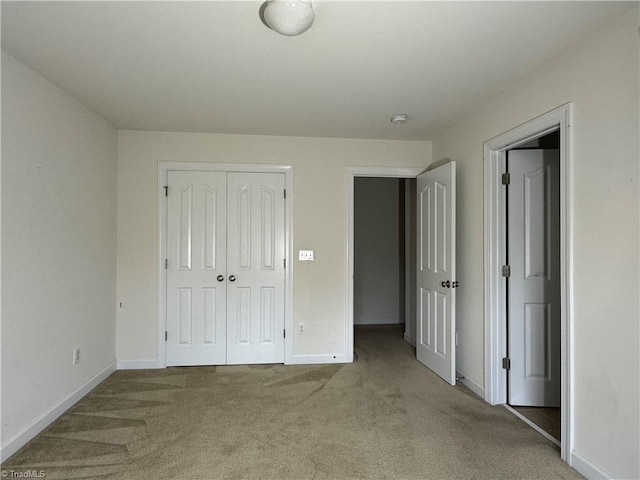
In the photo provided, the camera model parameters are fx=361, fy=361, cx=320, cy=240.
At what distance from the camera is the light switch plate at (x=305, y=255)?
12.5ft

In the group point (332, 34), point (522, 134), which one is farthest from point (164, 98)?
point (522, 134)

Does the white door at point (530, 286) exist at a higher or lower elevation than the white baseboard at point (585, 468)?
higher

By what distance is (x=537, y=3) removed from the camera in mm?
1675

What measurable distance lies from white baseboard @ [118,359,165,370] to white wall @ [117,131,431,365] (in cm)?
1

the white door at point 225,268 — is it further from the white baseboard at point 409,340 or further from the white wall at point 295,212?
the white baseboard at point 409,340

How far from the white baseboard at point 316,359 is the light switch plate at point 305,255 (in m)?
1.02

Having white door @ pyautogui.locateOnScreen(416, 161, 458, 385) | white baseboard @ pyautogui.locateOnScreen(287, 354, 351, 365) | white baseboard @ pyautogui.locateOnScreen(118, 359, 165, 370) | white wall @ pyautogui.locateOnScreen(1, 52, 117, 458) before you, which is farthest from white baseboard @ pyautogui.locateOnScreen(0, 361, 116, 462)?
white door @ pyautogui.locateOnScreen(416, 161, 458, 385)

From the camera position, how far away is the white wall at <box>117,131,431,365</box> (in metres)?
3.61

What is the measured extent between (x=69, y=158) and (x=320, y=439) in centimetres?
274

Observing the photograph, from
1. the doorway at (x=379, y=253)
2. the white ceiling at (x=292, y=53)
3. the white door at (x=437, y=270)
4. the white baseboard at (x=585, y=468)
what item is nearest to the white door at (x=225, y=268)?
the white ceiling at (x=292, y=53)

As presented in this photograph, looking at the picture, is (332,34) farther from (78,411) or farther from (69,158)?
(78,411)

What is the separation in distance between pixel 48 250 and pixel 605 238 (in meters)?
3.40

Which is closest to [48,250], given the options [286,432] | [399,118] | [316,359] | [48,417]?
[48,417]

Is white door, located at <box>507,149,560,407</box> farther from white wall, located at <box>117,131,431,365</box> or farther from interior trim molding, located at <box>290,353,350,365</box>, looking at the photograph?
interior trim molding, located at <box>290,353,350,365</box>
